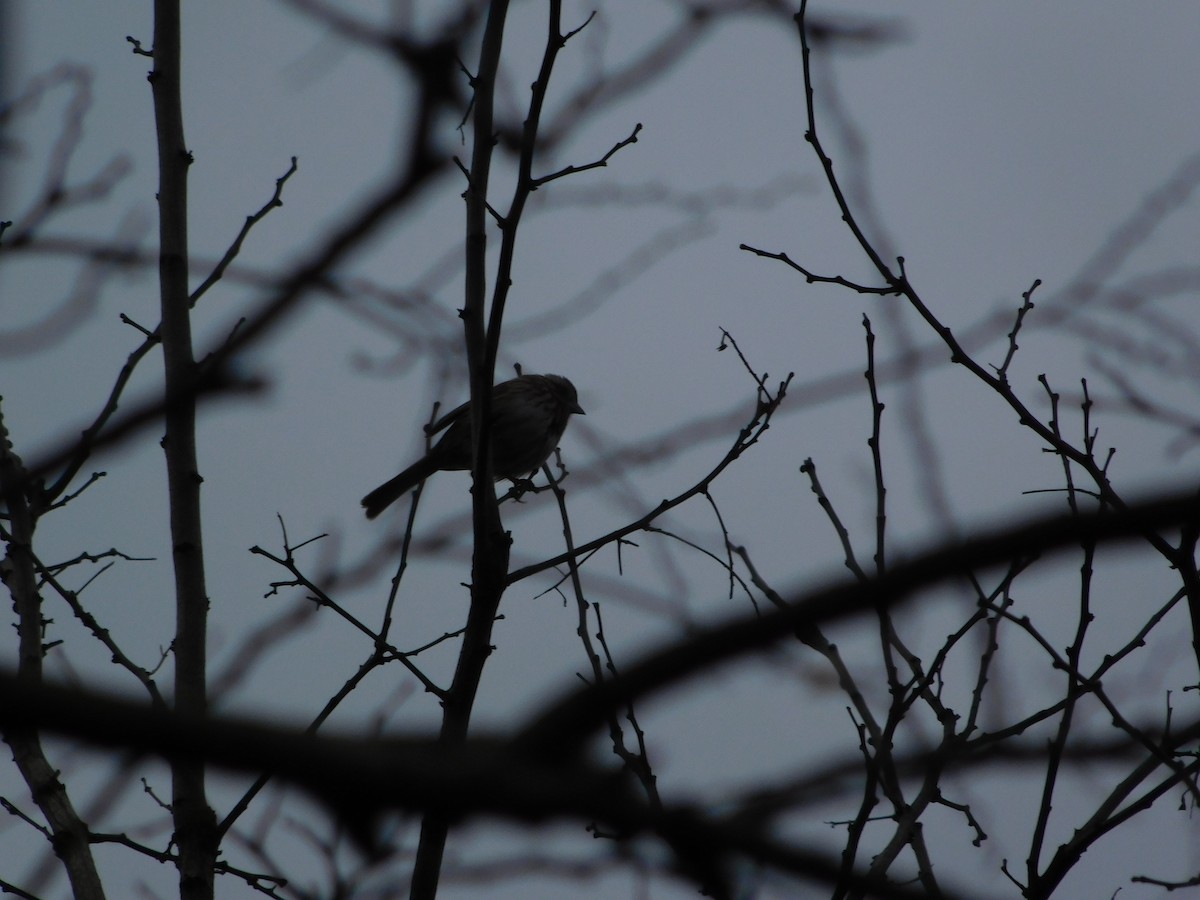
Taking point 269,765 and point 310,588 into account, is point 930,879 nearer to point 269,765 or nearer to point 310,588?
point 310,588

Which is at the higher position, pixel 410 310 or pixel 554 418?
pixel 554 418

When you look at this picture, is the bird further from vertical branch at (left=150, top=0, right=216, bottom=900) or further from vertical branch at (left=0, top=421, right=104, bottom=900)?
vertical branch at (left=150, top=0, right=216, bottom=900)

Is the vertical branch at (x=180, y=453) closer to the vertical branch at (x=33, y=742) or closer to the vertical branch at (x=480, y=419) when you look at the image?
the vertical branch at (x=33, y=742)

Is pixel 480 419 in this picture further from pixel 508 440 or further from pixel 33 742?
pixel 508 440

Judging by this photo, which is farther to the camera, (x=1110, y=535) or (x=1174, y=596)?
(x=1174, y=596)

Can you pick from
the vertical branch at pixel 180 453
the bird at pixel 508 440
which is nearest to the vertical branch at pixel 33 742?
the vertical branch at pixel 180 453

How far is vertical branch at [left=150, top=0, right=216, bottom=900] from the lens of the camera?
368 centimetres

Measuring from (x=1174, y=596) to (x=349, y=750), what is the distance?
3.42 metres

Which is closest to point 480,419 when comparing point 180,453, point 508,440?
point 180,453

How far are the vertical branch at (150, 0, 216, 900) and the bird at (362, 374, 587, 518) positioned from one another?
3948 millimetres

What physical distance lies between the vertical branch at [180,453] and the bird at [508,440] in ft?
13.0

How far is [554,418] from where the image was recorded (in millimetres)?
8633

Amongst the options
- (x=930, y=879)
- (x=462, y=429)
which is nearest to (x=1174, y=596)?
(x=930, y=879)

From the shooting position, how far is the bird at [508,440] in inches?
323
